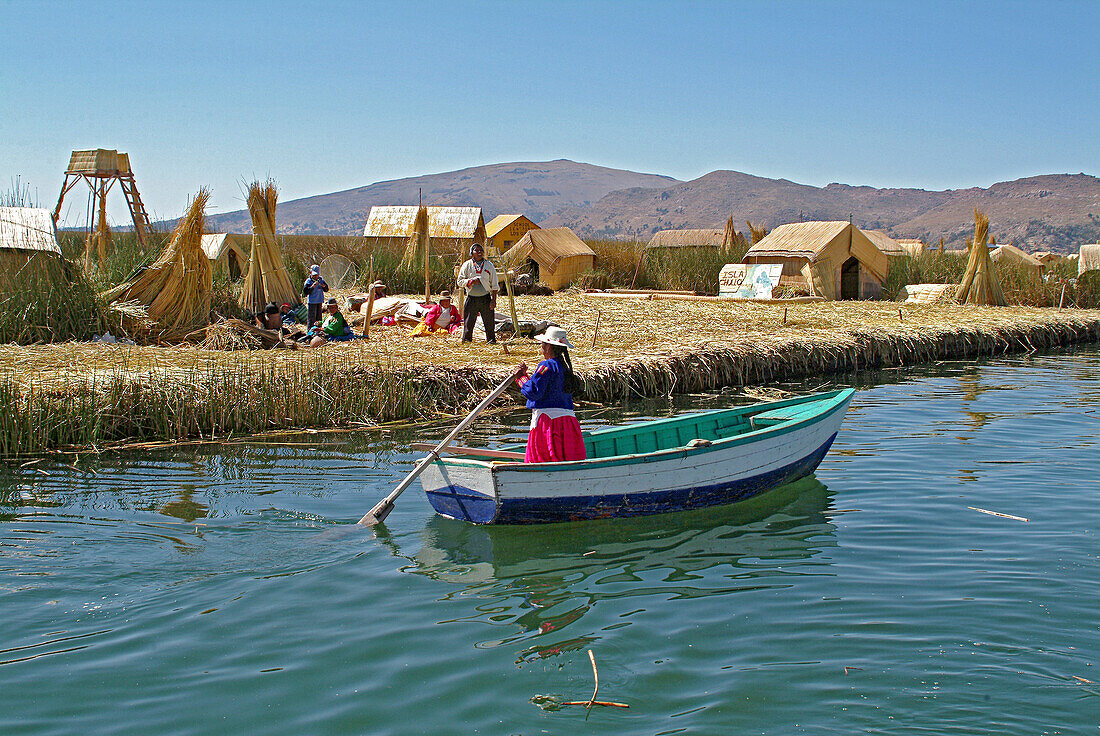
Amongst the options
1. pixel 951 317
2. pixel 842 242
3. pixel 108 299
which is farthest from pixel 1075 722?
pixel 842 242

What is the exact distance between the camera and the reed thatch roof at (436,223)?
27953 mm

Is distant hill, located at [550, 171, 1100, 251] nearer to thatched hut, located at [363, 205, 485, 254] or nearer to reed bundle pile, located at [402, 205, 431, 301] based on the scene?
thatched hut, located at [363, 205, 485, 254]

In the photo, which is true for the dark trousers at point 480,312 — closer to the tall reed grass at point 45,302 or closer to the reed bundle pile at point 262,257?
the reed bundle pile at point 262,257

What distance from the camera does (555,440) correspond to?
6.78 meters

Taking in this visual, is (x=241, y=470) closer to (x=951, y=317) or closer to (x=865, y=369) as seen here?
(x=865, y=369)

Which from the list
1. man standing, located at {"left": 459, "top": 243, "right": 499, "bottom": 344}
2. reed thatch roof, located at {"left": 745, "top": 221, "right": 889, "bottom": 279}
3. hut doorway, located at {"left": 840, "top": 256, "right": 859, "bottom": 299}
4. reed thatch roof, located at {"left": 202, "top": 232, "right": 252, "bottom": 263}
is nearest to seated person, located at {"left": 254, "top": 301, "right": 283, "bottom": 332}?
man standing, located at {"left": 459, "top": 243, "right": 499, "bottom": 344}

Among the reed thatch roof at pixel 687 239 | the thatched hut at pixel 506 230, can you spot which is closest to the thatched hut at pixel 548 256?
the thatched hut at pixel 506 230

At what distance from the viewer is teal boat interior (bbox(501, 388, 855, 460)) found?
7.63 m

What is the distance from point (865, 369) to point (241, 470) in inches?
419

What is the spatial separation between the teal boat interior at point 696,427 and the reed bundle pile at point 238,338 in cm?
595

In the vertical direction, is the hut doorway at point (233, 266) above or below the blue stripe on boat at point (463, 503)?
above

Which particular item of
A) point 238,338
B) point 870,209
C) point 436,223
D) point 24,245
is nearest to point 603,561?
point 238,338

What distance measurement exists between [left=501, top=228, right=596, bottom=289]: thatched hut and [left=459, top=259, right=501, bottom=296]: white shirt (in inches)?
474

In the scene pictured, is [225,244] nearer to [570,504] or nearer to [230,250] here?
[230,250]
